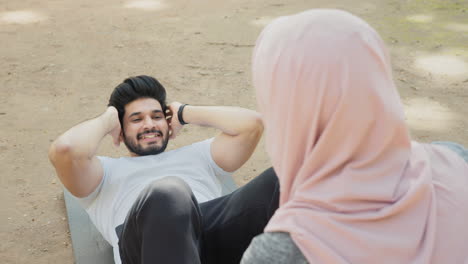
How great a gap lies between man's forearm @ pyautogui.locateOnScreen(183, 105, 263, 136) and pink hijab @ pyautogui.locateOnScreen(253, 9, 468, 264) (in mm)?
1187

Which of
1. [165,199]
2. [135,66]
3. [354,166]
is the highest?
[354,166]

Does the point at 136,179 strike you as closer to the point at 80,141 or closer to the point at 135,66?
the point at 80,141

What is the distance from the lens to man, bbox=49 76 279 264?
7.26 ft

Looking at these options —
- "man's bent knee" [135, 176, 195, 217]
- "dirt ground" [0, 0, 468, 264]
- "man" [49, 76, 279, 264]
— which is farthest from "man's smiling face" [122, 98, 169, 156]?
"dirt ground" [0, 0, 468, 264]

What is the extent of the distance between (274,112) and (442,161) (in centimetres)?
48

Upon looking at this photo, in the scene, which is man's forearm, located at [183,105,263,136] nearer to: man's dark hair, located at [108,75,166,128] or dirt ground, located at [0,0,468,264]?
man's dark hair, located at [108,75,166,128]

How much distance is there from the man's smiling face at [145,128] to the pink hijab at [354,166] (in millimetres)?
1317

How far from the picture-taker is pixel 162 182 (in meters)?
2.29

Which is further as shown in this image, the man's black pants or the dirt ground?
the dirt ground

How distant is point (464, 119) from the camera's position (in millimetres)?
4078

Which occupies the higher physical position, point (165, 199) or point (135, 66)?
point (165, 199)

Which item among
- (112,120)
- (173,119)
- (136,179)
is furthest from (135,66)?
(136,179)

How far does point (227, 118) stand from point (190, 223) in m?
0.71

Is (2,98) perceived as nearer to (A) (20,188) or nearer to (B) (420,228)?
(A) (20,188)
